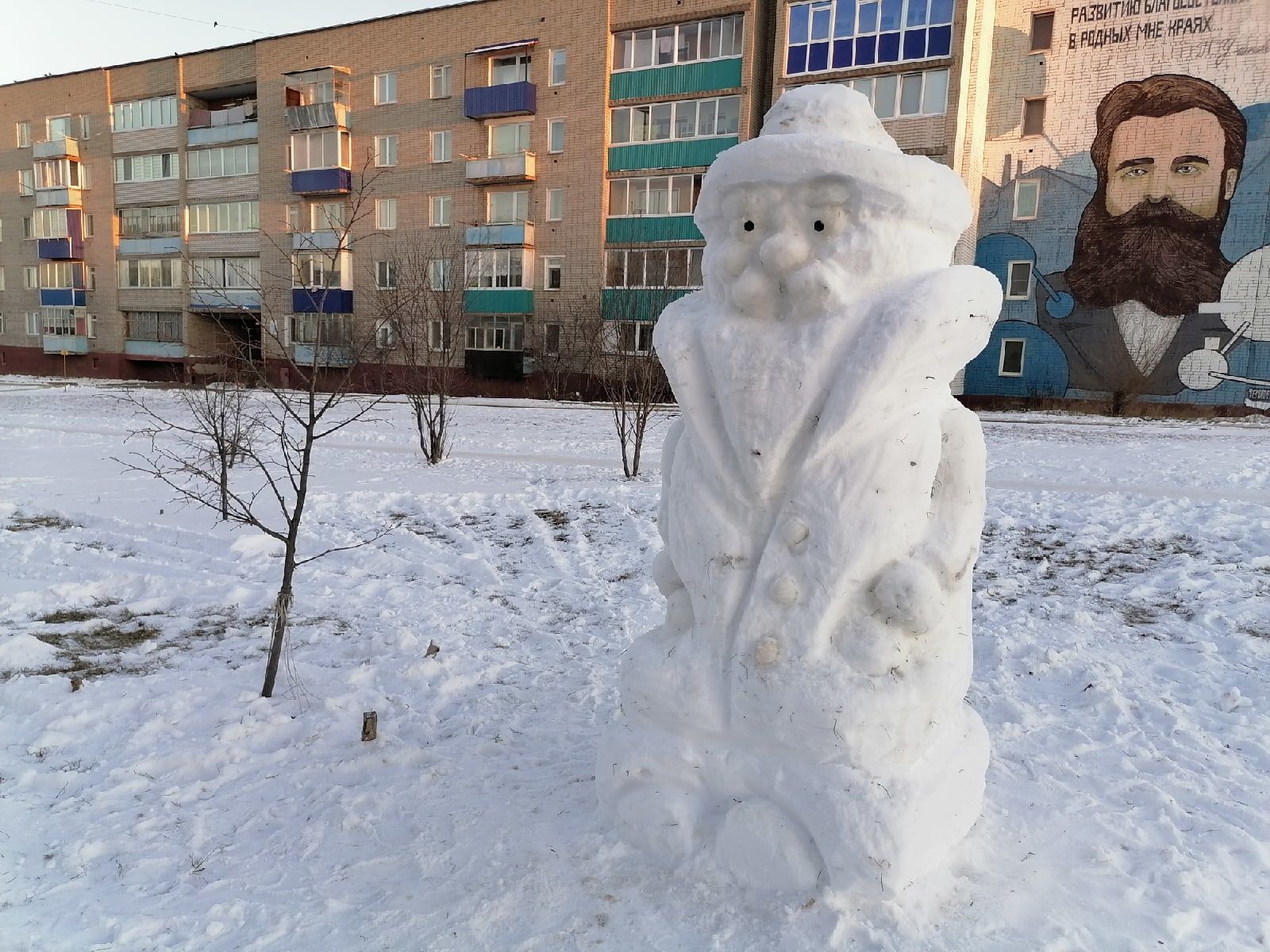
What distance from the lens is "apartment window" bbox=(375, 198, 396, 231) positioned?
96.3 feet

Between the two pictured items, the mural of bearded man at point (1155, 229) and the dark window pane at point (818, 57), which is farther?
the dark window pane at point (818, 57)

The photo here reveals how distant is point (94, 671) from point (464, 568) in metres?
2.94

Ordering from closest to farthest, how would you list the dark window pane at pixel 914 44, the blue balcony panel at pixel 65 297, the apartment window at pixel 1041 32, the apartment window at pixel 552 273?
the dark window pane at pixel 914 44 < the apartment window at pixel 1041 32 < the apartment window at pixel 552 273 < the blue balcony panel at pixel 65 297

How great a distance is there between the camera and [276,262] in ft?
98.6

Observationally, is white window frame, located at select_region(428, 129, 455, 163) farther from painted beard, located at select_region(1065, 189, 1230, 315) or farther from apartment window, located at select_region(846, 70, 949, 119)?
painted beard, located at select_region(1065, 189, 1230, 315)

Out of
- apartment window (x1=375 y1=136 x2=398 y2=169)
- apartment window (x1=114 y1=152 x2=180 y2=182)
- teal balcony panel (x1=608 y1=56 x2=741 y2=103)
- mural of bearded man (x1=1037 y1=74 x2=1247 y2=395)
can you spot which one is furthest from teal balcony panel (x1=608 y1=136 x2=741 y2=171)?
apartment window (x1=114 y1=152 x2=180 y2=182)

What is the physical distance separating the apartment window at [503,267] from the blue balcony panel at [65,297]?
2021cm

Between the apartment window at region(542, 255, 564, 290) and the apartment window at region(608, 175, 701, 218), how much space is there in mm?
2465

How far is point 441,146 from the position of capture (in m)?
28.5

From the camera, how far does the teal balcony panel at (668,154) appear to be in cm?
2447

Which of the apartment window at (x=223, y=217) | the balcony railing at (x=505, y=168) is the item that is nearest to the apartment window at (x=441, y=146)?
the balcony railing at (x=505, y=168)

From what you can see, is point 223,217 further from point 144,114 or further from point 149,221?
point 144,114

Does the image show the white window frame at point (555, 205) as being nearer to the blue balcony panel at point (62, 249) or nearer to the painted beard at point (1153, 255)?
the painted beard at point (1153, 255)

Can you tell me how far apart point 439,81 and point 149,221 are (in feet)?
50.5
